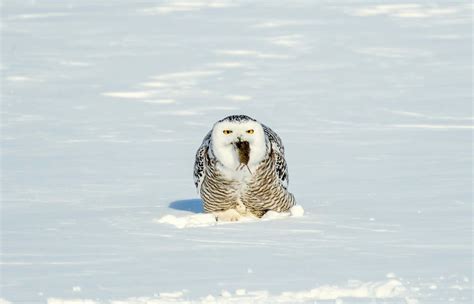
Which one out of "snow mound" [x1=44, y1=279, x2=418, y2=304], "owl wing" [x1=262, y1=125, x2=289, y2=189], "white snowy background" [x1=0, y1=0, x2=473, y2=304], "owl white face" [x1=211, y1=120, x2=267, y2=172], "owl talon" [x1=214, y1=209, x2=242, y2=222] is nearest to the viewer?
"snow mound" [x1=44, y1=279, x2=418, y2=304]

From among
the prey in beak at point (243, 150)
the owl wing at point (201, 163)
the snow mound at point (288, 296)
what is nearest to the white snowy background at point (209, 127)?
the snow mound at point (288, 296)

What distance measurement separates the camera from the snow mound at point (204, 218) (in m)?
7.13

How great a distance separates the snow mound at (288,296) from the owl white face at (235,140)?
91.8 inches

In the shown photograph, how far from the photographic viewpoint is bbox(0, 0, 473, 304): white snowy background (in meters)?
5.26

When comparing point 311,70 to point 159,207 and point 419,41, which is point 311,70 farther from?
point 159,207

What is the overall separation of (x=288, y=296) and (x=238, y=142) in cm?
245

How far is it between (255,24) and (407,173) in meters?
13.4

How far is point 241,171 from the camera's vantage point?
7285 mm

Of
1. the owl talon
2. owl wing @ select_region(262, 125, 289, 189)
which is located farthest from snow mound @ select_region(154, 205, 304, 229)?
owl wing @ select_region(262, 125, 289, 189)

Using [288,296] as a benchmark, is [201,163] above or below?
above

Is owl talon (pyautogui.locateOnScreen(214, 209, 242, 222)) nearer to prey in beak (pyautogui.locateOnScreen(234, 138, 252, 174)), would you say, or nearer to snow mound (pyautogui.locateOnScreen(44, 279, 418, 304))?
prey in beak (pyautogui.locateOnScreen(234, 138, 252, 174))

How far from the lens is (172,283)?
16.7 feet

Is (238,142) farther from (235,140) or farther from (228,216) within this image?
(228,216)

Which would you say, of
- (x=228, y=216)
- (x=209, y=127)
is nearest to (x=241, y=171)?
(x=228, y=216)
